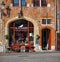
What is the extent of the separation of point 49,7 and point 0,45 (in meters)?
6.54

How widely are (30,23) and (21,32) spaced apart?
53.6 inches

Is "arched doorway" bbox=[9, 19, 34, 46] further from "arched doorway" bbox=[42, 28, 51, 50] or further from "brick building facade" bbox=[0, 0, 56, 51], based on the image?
"arched doorway" bbox=[42, 28, 51, 50]

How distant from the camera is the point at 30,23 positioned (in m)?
38.3

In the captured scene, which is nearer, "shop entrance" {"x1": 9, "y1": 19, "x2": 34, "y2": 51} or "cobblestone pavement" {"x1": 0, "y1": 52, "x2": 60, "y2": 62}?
"cobblestone pavement" {"x1": 0, "y1": 52, "x2": 60, "y2": 62}

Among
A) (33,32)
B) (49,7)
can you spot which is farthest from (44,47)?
(49,7)

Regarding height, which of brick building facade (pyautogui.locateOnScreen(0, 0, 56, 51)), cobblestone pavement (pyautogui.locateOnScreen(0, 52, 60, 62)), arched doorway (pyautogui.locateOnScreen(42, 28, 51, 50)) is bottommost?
cobblestone pavement (pyautogui.locateOnScreen(0, 52, 60, 62))

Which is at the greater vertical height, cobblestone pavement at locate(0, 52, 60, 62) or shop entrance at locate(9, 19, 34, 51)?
shop entrance at locate(9, 19, 34, 51)

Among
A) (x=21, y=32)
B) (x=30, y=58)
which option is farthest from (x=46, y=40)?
(x=30, y=58)

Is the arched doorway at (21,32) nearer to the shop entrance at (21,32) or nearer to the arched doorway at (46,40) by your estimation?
the shop entrance at (21,32)

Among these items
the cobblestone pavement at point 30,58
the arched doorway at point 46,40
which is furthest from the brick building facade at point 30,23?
the cobblestone pavement at point 30,58

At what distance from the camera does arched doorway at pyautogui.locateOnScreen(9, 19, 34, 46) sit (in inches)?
1497

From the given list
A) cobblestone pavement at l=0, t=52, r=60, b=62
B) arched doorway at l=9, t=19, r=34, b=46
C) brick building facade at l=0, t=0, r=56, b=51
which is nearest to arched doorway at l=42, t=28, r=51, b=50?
brick building facade at l=0, t=0, r=56, b=51

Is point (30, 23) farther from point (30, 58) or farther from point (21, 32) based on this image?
point (30, 58)

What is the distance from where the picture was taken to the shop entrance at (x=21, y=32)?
125 feet
